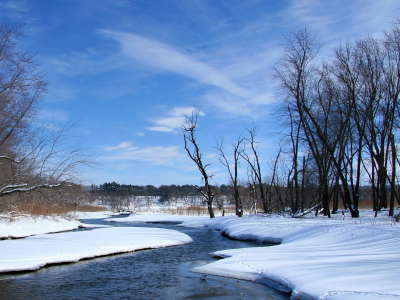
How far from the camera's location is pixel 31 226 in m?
18.5

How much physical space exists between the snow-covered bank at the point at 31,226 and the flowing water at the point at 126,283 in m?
7.94

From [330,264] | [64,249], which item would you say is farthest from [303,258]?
[64,249]

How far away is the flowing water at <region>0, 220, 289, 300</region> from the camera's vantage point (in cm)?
667

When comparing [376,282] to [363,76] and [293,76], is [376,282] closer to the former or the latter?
[363,76]

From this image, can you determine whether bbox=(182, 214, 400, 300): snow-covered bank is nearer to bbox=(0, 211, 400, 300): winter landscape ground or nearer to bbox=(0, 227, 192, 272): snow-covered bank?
bbox=(0, 211, 400, 300): winter landscape ground

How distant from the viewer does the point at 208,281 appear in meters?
7.71

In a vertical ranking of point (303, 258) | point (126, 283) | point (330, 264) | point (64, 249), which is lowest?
point (126, 283)

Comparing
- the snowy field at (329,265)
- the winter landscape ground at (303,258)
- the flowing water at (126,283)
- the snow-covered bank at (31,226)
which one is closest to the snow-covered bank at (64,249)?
the winter landscape ground at (303,258)

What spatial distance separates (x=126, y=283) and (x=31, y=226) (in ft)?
43.3

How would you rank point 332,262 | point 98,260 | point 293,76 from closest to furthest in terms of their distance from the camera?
point 332,262 < point 98,260 < point 293,76

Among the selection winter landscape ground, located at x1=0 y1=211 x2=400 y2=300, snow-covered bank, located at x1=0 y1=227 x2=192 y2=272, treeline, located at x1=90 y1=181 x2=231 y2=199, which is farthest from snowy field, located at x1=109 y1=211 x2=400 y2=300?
treeline, located at x1=90 y1=181 x2=231 y2=199

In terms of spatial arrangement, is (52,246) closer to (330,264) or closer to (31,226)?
(31,226)

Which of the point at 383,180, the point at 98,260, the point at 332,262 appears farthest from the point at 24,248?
the point at 383,180

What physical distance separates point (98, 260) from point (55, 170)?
4.71 meters
